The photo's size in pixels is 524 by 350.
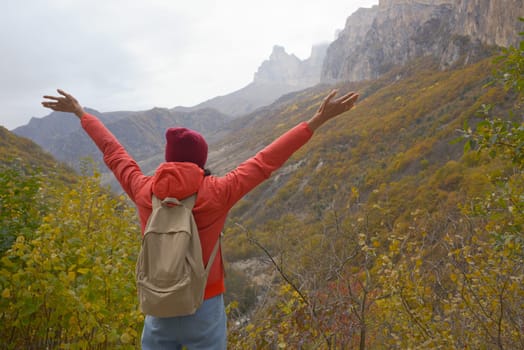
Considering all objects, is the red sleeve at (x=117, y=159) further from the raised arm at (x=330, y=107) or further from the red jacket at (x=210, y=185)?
the raised arm at (x=330, y=107)

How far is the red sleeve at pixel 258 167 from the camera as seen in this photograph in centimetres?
166

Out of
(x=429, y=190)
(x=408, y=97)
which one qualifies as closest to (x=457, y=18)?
(x=408, y=97)

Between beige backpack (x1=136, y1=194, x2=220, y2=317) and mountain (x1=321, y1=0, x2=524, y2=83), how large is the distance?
10.9 metres

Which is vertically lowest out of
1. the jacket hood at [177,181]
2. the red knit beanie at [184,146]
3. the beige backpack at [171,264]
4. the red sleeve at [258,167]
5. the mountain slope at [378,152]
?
the mountain slope at [378,152]

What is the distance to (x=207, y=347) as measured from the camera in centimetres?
165

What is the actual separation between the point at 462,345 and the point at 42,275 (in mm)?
3066

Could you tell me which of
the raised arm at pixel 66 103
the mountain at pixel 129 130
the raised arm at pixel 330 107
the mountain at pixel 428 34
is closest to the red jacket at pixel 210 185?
the raised arm at pixel 330 107

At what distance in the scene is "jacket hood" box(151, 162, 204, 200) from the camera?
154 cm

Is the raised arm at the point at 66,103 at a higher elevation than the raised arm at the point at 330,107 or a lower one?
higher

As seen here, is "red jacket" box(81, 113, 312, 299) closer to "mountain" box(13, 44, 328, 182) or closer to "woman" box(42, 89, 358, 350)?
"woman" box(42, 89, 358, 350)

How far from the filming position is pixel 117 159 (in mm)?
2014

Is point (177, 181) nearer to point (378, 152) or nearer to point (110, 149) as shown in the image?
point (110, 149)

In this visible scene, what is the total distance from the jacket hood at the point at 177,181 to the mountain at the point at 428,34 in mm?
10762

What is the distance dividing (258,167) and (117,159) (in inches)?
33.4
